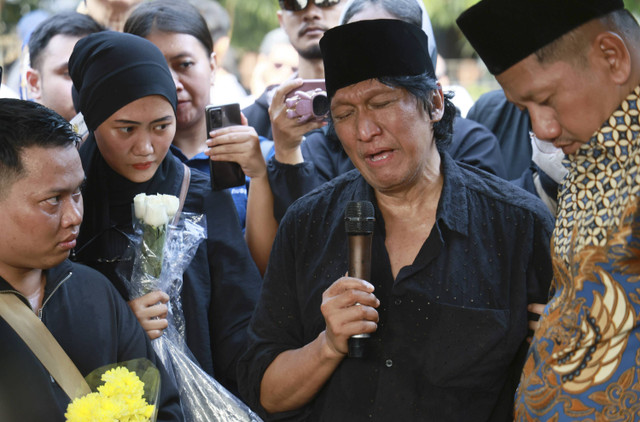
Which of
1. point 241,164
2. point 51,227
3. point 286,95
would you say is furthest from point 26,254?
point 286,95

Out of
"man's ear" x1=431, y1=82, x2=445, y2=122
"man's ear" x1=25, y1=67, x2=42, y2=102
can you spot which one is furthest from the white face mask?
"man's ear" x1=25, y1=67, x2=42, y2=102

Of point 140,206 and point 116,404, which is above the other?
point 140,206

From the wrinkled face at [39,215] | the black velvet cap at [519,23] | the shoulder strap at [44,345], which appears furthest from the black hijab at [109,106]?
the black velvet cap at [519,23]

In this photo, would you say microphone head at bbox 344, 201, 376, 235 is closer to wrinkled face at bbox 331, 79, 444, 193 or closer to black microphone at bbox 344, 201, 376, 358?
black microphone at bbox 344, 201, 376, 358

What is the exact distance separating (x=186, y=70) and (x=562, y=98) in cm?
204

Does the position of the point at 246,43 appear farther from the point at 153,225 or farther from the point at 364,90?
the point at 364,90

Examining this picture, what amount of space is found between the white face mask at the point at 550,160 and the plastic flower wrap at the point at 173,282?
132 cm

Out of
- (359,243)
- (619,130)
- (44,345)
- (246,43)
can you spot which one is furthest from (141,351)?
(246,43)

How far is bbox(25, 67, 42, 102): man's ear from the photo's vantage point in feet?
13.4

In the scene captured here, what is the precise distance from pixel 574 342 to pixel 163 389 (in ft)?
4.23

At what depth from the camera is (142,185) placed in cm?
307

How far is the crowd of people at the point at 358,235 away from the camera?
6.08 ft

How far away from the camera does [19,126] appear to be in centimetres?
248

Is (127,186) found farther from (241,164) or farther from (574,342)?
(574,342)
